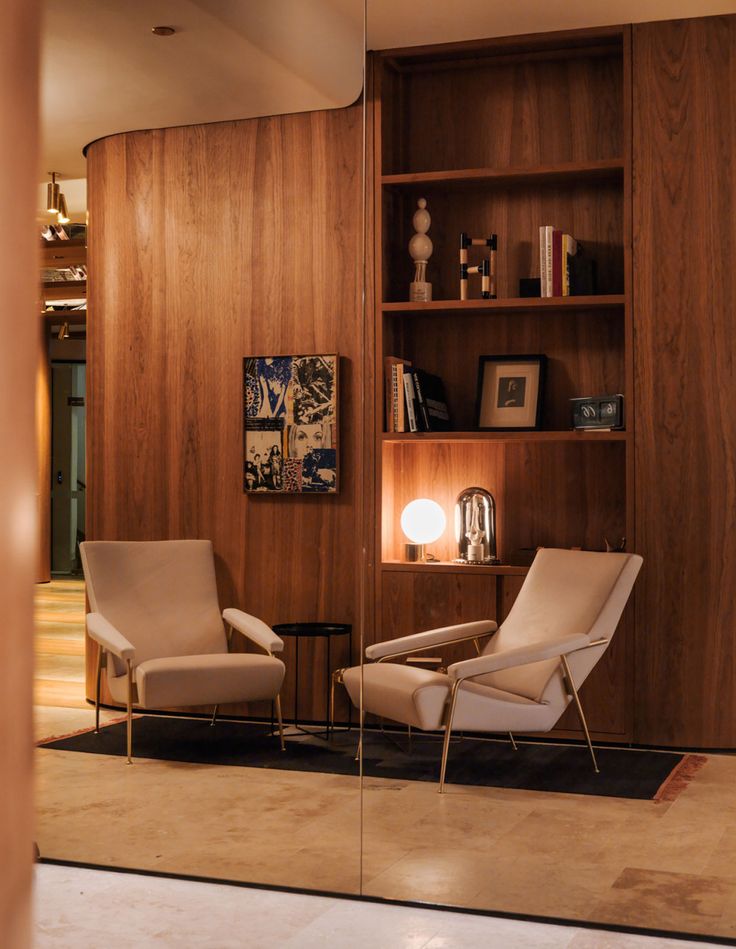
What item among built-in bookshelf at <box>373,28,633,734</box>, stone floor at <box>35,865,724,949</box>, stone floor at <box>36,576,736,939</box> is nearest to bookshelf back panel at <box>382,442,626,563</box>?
built-in bookshelf at <box>373,28,633,734</box>

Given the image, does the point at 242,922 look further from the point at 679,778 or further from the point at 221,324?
→ the point at 221,324

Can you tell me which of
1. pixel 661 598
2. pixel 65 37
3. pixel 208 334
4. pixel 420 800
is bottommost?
pixel 420 800

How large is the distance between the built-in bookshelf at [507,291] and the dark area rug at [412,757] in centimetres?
22

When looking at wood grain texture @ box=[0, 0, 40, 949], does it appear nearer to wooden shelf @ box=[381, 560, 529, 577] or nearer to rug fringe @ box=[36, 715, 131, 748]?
rug fringe @ box=[36, 715, 131, 748]

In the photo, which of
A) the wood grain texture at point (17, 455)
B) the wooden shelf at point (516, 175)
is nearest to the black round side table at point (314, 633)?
the wooden shelf at point (516, 175)

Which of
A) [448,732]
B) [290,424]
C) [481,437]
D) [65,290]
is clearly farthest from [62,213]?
[448,732]

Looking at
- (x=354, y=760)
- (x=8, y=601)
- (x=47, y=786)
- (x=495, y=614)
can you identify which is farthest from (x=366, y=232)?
(x=8, y=601)

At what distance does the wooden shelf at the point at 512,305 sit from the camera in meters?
2.98

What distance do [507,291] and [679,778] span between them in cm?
148

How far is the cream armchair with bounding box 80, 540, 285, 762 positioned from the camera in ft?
7.89

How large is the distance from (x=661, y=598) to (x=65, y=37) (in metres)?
2.45

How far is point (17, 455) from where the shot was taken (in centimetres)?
93

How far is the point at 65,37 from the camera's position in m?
2.33

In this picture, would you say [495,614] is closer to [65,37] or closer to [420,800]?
[420,800]
